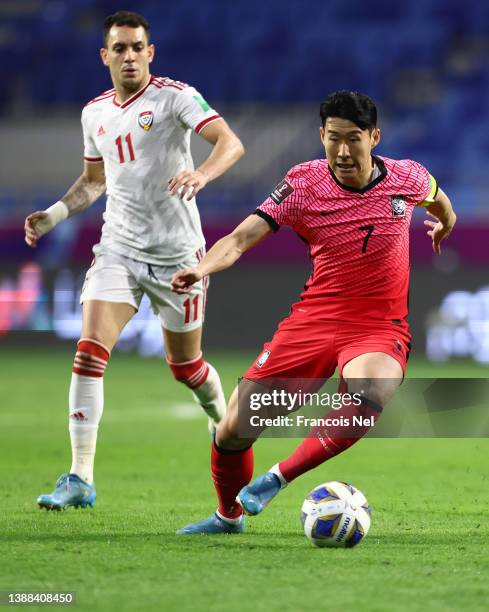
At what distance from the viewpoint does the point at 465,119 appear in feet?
70.3

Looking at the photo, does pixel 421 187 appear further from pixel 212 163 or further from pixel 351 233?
pixel 212 163

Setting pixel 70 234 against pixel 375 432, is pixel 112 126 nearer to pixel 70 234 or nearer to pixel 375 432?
pixel 375 432

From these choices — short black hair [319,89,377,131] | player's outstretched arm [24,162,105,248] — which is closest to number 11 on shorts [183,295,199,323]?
player's outstretched arm [24,162,105,248]

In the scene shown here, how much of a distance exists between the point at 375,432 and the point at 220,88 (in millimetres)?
12780

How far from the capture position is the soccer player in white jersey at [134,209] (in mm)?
6691

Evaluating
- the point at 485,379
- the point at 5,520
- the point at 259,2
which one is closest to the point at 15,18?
the point at 259,2

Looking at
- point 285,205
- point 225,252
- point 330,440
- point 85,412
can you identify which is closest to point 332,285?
point 285,205

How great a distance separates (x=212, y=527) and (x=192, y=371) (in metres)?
1.80

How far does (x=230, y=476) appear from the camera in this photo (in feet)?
18.9

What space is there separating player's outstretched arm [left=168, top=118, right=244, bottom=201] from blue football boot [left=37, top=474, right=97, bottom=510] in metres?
1.57

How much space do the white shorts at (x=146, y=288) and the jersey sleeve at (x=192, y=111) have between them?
81 cm

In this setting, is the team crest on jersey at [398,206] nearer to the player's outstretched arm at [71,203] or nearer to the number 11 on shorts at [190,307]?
the number 11 on shorts at [190,307]

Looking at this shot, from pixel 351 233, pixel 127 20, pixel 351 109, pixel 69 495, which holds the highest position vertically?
pixel 127 20

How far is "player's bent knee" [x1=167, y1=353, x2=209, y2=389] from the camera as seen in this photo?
740cm
